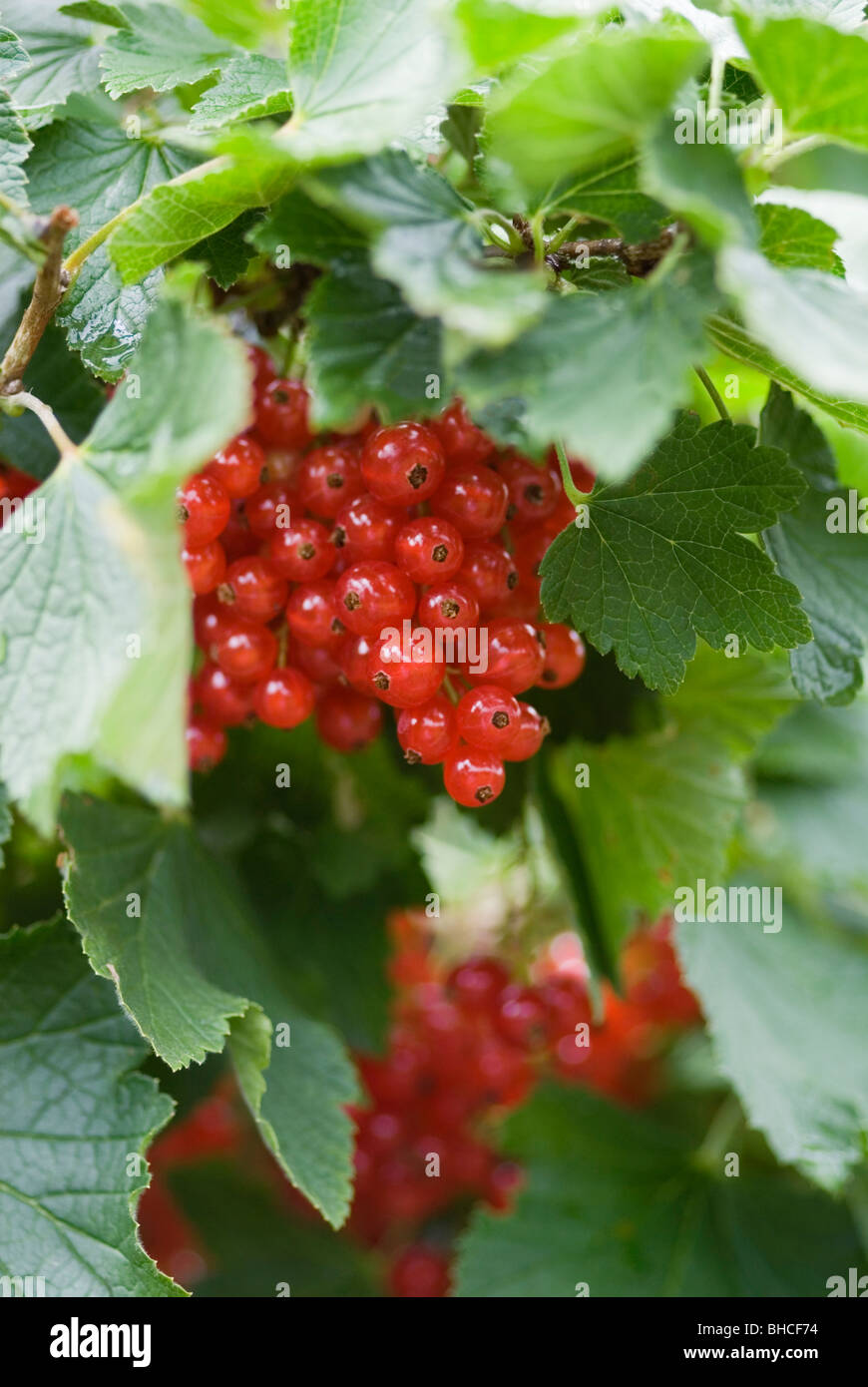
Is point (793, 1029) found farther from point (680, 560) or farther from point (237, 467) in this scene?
point (237, 467)

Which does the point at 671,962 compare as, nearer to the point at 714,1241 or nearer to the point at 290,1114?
the point at 714,1241

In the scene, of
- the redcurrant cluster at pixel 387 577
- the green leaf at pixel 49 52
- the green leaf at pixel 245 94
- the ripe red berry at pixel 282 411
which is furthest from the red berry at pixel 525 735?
the green leaf at pixel 49 52

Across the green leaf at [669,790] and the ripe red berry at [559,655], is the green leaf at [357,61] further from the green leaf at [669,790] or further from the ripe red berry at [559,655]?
the green leaf at [669,790]

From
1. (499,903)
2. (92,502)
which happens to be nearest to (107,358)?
(92,502)

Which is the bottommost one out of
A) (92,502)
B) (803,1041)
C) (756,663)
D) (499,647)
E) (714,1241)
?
(714,1241)

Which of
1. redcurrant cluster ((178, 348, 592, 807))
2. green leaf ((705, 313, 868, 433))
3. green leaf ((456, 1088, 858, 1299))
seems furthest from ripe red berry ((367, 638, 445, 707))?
green leaf ((456, 1088, 858, 1299))

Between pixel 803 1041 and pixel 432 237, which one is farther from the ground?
pixel 432 237
